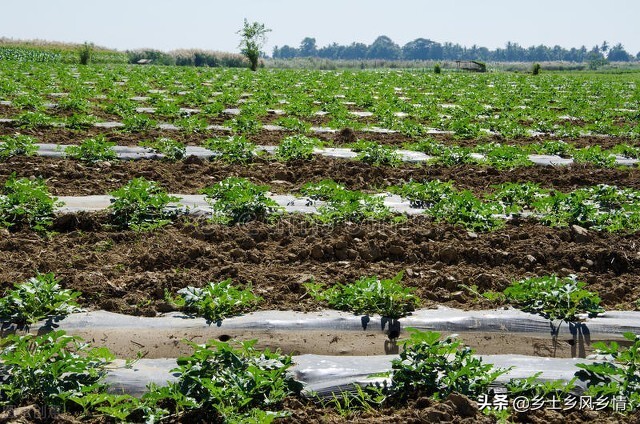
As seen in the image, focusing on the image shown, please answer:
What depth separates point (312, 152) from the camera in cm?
831

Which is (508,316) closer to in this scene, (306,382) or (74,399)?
(306,382)

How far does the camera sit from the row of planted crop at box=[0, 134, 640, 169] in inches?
300

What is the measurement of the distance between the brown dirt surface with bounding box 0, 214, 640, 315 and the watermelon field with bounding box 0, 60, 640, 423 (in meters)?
0.02

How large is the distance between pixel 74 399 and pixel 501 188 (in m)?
5.01

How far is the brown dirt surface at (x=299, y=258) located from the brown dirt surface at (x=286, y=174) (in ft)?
4.65

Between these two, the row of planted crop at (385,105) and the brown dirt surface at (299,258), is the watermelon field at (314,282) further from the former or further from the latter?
the row of planted crop at (385,105)

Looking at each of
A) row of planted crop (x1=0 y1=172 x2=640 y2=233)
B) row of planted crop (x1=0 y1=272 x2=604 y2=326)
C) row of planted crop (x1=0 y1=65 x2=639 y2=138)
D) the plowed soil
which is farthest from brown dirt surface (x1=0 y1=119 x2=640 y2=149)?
row of planted crop (x1=0 y1=272 x2=604 y2=326)

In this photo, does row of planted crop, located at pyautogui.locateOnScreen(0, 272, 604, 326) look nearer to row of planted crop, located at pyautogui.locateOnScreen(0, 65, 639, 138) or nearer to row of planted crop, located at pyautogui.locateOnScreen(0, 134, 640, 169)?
row of planted crop, located at pyautogui.locateOnScreen(0, 134, 640, 169)

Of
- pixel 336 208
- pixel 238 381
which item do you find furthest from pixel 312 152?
pixel 238 381

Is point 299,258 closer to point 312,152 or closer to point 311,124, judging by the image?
point 312,152

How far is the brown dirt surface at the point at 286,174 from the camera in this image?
6754 mm

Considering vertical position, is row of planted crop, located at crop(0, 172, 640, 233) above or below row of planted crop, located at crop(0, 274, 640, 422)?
above

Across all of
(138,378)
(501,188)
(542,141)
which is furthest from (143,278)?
(542,141)

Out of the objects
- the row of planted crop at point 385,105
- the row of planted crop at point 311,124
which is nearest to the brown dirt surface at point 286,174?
the row of planted crop at point 311,124
